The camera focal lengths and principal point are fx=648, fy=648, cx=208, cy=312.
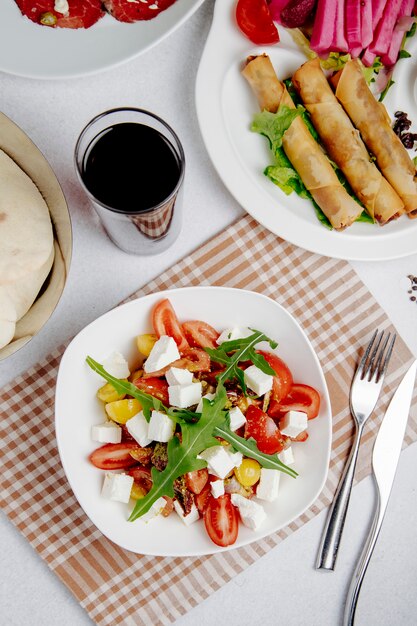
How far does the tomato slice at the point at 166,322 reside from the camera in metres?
1.21

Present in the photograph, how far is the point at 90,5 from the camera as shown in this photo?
1.29m

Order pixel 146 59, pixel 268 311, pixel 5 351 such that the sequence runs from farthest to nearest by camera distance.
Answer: pixel 146 59
pixel 268 311
pixel 5 351

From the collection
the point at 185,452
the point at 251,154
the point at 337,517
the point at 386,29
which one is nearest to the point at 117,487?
the point at 185,452

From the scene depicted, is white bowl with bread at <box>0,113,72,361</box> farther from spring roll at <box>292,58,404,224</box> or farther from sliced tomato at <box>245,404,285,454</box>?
spring roll at <box>292,58,404,224</box>

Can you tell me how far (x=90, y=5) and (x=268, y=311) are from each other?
0.70m

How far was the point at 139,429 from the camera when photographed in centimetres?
117

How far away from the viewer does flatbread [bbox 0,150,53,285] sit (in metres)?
1.08

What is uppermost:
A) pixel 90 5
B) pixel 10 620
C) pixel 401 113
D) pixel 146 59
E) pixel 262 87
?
pixel 90 5

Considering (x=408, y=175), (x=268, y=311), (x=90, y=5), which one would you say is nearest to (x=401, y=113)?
(x=408, y=175)

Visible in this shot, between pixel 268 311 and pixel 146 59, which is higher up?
pixel 146 59

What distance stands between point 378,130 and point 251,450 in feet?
2.39

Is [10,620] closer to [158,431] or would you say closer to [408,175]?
[158,431]

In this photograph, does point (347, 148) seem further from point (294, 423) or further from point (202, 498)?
point (202, 498)

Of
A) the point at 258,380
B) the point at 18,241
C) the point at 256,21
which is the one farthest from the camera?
the point at 256,21
